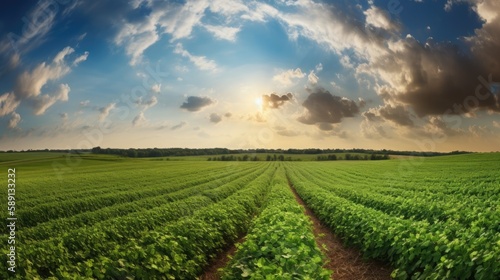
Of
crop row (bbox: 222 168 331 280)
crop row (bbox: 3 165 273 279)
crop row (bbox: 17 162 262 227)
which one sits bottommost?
crop row (bbox: 17 162 262 227)

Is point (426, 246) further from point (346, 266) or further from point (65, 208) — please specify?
point (65, 208)

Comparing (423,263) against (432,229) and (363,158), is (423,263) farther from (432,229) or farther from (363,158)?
(363,158)

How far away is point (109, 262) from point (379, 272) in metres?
8.50

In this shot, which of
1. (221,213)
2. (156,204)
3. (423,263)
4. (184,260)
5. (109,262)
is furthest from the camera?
(156,204)

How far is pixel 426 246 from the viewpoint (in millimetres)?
8914

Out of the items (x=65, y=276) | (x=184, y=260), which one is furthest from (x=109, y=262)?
(x=184, y=260)

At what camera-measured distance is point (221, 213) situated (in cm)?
1639

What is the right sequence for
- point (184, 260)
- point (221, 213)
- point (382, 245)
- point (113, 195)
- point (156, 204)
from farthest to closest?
point (113, 195), point (156, 204), point (221, 213), point (382, 245), point (184, 260)

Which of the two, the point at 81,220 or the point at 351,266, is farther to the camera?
the point at 81,220

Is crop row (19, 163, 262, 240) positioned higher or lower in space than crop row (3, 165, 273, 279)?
lower

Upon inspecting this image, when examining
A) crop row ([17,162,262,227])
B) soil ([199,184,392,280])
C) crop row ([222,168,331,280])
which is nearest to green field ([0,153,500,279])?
crop row ([222,168,331,280])

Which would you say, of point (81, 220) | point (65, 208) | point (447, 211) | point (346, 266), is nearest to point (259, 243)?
point (346, 266)

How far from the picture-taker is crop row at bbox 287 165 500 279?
7082mm

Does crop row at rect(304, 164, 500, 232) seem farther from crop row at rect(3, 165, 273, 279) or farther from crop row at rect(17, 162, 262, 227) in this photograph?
crop row at rect(17, 162, 262, 227)
